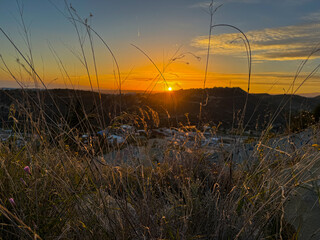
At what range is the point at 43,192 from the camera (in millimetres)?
2020

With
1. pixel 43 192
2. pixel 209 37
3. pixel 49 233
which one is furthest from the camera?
pixel 209 37

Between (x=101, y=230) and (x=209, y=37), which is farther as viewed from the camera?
(x=209, y=37)

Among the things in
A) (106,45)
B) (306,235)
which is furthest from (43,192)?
(306,235)

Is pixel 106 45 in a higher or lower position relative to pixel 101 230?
higher

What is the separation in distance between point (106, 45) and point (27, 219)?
53.3 inches

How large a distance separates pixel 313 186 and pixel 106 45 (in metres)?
1.85

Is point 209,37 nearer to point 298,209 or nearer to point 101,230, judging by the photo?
point 298,209

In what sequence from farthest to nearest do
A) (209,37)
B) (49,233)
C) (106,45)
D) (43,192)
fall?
(209,37) → (106,45) → (43,192) → (49,233)

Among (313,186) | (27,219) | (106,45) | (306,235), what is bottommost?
(306,235)

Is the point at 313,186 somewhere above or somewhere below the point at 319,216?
above

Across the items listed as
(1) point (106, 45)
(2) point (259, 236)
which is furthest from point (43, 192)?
(2) point (259, 236)

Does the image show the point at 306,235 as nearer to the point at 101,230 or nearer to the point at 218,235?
the point at 218,235

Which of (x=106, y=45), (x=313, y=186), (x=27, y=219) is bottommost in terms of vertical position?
(x=27, y=219)

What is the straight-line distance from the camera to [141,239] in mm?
1643
